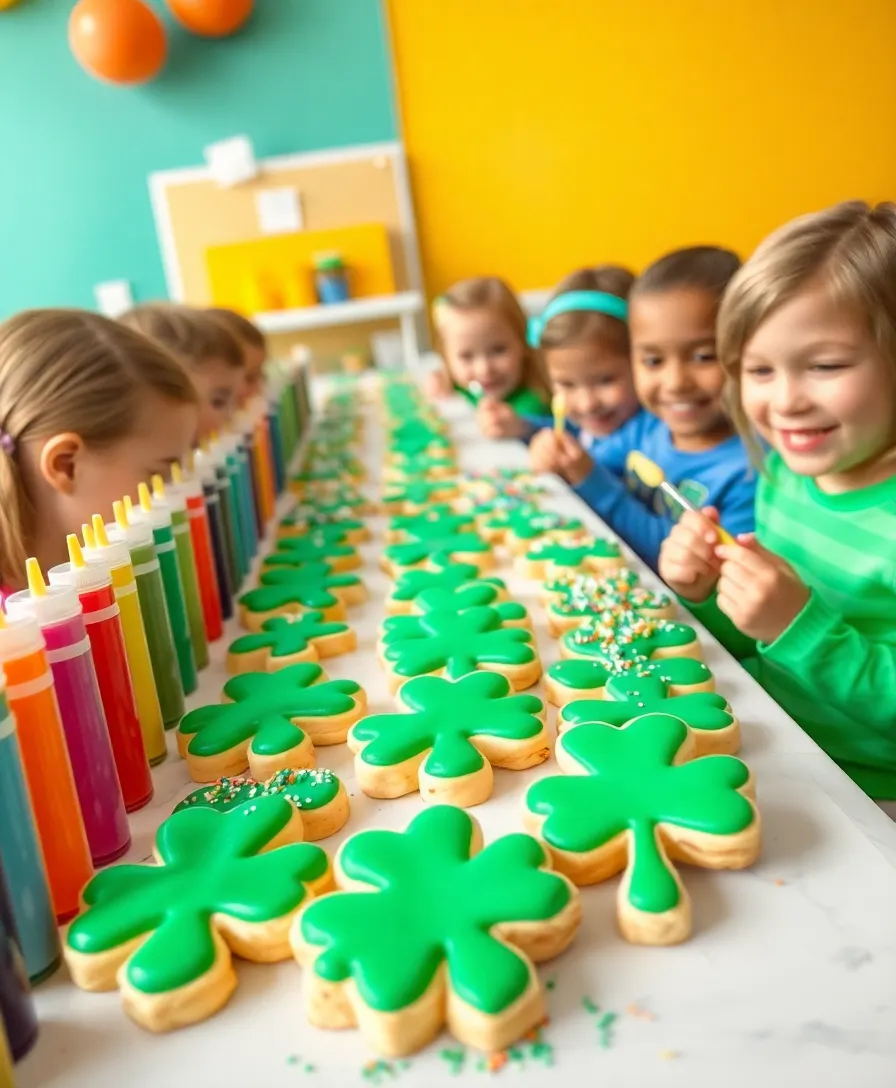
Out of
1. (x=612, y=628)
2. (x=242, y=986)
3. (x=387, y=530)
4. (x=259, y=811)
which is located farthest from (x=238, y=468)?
(x=242, y=986)

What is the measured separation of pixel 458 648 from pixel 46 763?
0.38 meters

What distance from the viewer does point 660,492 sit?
5.47ft

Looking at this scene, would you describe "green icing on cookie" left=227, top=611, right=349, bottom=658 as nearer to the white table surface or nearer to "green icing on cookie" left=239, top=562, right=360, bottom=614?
"green icing on cookie" left=239, top=562, right=360, bottom=614

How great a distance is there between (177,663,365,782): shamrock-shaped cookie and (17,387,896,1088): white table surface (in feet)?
0.63

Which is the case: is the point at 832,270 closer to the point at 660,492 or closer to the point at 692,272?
the point at 692,272

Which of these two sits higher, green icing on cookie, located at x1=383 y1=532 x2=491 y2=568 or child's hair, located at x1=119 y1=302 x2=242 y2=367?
child's hair, located at x1=119 y1=302 x2=242 y2=367

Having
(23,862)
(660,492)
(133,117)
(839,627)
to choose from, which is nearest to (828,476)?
(839,627)

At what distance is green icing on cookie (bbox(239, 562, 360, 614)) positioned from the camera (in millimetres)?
1034

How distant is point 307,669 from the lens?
2.73 feet

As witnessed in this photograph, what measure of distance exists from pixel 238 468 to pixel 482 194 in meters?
2.79

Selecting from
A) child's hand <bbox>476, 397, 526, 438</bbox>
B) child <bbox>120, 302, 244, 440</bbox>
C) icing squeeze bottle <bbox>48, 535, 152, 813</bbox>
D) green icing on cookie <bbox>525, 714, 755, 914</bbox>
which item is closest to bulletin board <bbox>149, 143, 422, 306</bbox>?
child <bbox>120, 302, 244, 440</bbox>

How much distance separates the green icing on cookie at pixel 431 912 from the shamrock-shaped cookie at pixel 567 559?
1.73 ft

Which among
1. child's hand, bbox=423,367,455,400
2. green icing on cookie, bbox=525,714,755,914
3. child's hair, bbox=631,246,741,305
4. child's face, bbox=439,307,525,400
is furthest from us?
child's hand, bbox=423,367,455,400

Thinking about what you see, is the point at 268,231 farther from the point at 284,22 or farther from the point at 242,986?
the point at 242,986
